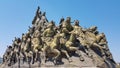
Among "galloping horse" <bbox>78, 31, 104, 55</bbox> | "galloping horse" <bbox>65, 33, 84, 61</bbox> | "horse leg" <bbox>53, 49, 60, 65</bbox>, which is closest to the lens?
"horse leg" <bbox>53, 49, 60, 65</bbox>

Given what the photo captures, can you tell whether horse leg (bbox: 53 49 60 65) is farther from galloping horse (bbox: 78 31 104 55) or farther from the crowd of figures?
galloping horse (bbox: 78 31 104 55)

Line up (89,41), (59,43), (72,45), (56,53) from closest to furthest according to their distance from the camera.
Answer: (56,53)
(59,43)
(72,45)
(89,41)

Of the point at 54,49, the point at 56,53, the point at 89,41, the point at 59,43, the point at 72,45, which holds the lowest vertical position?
the point at 56,53

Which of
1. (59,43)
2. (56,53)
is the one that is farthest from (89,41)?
(56,53)

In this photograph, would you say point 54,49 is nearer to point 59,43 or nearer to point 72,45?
point 59,43

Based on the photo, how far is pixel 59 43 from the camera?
66.9ft

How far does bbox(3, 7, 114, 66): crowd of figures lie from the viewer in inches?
797

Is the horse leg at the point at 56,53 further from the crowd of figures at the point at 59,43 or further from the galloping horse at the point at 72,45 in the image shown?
the galloping horse at the point at 72,45

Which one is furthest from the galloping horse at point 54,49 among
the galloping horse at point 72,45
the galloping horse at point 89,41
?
the galloping horse at point 89,41

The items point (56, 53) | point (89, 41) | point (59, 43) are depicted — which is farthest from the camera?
point (89, 41)

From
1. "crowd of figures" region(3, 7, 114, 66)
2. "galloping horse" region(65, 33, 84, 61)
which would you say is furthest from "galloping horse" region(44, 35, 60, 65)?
"galloping horse" region(65, 33, 84, 61)

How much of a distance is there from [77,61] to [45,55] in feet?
7.34

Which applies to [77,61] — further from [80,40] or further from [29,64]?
[29,64]

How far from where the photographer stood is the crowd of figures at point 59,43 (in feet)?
66.4
